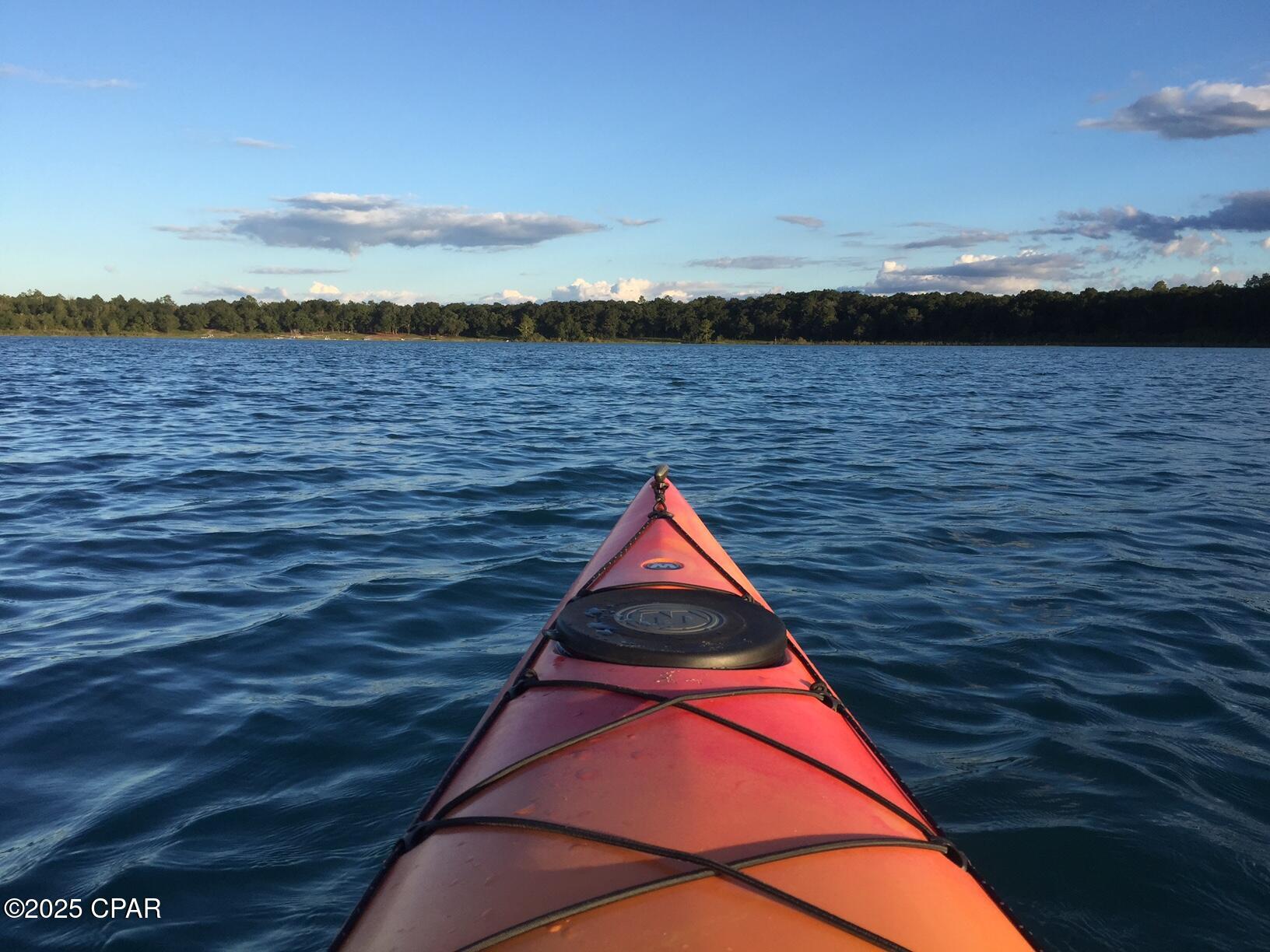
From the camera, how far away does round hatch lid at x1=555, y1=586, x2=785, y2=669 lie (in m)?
2.87

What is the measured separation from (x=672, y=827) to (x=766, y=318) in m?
117

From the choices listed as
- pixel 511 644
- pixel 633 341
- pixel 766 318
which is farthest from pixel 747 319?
pixel 511 644

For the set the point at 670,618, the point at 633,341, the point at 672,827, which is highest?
the point at 633,341

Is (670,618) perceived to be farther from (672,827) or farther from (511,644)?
(511,644)

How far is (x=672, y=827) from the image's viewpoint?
206 centimetres

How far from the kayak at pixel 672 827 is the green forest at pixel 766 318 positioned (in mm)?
91184

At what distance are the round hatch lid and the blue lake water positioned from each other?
3.99ft

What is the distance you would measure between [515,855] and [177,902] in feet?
5.90

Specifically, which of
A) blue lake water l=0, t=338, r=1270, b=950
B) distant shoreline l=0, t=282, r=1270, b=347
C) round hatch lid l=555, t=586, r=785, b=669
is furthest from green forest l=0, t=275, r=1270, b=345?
round hatch lid l=555, t=586, r=785, b=669

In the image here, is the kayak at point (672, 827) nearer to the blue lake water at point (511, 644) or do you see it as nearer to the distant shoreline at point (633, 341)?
the blue lake water at point (511, 644)

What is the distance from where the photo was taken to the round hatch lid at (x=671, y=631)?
2871mm

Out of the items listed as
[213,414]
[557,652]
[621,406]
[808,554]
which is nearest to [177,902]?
[557,652]

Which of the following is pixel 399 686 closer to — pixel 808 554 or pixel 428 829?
pixel 428 829

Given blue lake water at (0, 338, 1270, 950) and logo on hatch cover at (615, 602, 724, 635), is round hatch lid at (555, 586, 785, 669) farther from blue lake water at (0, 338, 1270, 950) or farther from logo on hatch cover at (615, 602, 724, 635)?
blue lake water at (0, 338, 1270, 950)
